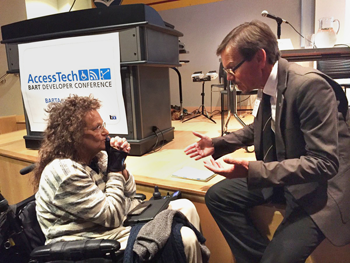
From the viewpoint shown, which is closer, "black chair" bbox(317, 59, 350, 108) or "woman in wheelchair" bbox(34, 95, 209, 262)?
"woman in wheelchair" bbox(34, 95, 209, 262)

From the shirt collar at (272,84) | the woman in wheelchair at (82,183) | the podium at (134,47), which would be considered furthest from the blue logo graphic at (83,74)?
the shirt collar at (272,84)

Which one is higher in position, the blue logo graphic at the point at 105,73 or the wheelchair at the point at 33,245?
the blue logo graphic at the point at 105,73

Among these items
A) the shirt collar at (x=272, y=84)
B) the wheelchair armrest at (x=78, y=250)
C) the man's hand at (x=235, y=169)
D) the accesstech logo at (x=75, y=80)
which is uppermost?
the accesstech logo at (x=75, y=80)

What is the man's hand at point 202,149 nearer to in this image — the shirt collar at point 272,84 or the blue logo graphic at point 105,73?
the shirt collar at point 272,84

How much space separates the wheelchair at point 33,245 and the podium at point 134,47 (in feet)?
2.89

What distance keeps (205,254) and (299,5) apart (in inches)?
168

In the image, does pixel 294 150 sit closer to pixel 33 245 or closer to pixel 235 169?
pixel 235 169

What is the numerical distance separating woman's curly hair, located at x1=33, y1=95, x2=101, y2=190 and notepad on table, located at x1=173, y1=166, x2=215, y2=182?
70 cm

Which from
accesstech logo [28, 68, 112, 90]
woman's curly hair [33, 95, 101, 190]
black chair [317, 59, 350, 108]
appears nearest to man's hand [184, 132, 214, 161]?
woman's curly hair [33, 95, 101, 190]

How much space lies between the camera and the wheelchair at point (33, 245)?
93 cm

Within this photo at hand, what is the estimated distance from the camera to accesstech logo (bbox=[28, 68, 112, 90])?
1.99 metres

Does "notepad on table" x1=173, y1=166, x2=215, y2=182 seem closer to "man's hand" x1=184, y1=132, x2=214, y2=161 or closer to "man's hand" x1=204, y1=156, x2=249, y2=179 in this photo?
"man's hand" x1=184, y1=132, x2=214, y2=161

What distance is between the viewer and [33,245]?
1157 mm

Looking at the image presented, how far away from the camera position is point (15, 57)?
232 centimetres
